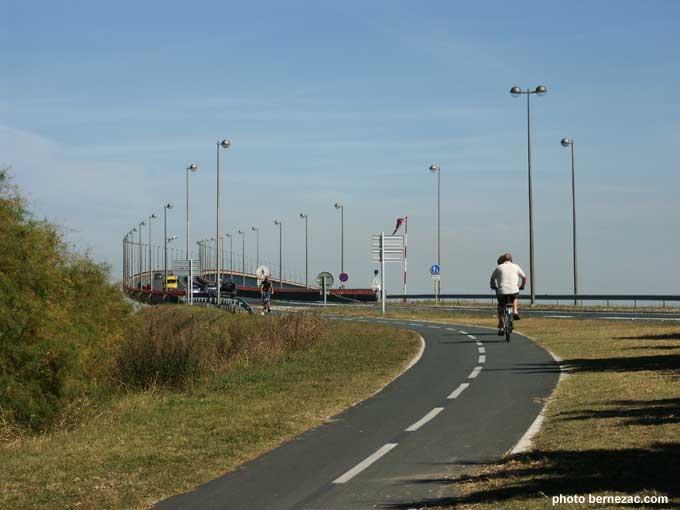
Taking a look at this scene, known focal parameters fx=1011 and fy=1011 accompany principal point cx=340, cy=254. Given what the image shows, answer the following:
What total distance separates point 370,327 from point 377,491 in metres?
26.2

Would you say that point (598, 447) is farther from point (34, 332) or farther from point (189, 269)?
point (189, 269)

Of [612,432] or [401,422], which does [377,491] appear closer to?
[612,432]

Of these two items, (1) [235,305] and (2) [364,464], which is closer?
(2) [364,464]

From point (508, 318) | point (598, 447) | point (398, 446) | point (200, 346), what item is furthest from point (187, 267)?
point (598, 447)

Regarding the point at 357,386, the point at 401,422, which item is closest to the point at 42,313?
the point at 357,386

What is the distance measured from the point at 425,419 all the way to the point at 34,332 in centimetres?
779

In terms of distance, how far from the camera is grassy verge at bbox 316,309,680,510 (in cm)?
784

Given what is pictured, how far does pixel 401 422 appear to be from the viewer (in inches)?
508

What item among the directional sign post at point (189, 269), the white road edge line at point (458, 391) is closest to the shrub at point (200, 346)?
the white road edge line at point (458, 391)

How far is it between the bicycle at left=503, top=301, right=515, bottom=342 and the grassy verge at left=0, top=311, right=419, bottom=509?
351cm

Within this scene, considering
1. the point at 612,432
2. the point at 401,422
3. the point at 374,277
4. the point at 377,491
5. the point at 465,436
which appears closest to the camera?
the point at 377,491

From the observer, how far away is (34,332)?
17.5 meters

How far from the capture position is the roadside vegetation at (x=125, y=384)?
397 inches

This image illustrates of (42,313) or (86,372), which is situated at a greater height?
(42,313)
